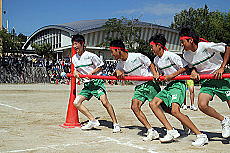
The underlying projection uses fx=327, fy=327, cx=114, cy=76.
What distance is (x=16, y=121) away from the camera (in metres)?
8.27

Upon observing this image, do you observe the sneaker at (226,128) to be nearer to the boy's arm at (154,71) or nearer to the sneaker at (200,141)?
the sneaker at (200,141)

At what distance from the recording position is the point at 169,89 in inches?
242

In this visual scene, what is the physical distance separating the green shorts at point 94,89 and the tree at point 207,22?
39361mm

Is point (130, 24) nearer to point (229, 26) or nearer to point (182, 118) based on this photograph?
point (229, 26)

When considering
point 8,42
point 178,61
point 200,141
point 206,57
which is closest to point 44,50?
point 8,42

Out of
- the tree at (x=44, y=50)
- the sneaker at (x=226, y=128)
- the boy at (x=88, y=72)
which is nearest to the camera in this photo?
the sneaker at (x=226, y=128)

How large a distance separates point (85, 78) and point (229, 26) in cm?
5082

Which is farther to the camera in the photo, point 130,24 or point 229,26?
point 229,26

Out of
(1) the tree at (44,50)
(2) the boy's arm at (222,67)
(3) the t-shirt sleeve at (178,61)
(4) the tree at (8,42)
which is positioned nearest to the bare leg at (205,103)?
(2) the boy's arm at (222,67)

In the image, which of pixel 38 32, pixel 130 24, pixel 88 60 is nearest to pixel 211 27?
pixel 130 24

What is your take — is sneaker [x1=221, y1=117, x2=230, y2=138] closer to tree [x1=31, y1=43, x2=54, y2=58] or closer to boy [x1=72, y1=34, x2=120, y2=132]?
boy [x1=72, y1=34, x2=120, y2=132]

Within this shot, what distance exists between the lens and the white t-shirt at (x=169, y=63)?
20.0ft

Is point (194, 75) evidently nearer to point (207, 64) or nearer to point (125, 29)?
point (207, 64)

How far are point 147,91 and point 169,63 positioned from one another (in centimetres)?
74
